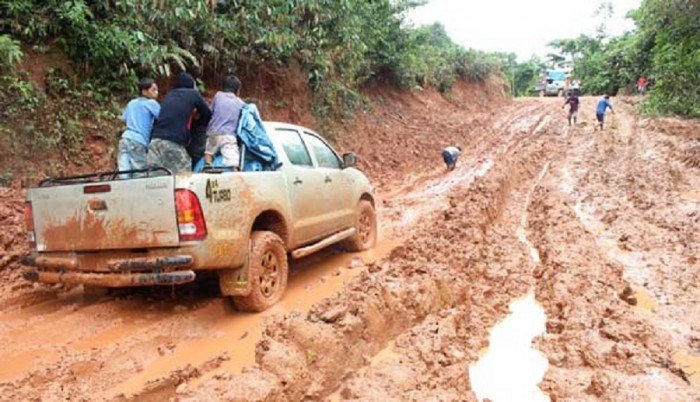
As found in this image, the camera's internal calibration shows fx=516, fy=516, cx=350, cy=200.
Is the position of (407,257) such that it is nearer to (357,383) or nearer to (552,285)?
(552,285)

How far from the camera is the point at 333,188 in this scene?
18.6ft

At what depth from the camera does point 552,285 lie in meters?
5.09

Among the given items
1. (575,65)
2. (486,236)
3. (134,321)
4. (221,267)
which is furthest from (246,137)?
(575,65)

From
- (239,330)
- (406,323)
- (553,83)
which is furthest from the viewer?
(553,83)

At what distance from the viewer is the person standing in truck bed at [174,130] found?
4.82m

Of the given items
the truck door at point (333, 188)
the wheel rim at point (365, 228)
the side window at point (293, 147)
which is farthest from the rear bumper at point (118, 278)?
the wheel rim at point (365, 228)

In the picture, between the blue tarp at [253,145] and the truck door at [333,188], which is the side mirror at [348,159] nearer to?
the truck door at [333,188]

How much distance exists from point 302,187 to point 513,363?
2.47 m

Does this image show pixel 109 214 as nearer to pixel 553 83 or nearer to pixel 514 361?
pixel 514 361

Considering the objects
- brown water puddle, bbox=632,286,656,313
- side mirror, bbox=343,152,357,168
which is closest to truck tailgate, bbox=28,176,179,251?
side mirror, bbox=343,152,357,168

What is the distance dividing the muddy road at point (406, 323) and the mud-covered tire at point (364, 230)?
0.16 metres

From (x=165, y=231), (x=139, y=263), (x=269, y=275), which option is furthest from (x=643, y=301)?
(x=139, y=263)

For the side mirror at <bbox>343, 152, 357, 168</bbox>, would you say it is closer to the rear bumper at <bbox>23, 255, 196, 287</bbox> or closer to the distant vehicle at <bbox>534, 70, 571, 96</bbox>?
the rear bumper at <bbox>23, 255, 196, 287</bbox>

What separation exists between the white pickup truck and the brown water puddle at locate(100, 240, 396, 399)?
17 cm
